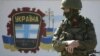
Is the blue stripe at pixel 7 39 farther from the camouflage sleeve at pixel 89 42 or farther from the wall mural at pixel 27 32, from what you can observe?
the camouflage sleeve at pixel 89 42

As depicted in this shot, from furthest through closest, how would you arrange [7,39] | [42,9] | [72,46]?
[7,39], [42,9], [72,46]

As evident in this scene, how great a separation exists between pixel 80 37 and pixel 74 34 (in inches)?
3.0

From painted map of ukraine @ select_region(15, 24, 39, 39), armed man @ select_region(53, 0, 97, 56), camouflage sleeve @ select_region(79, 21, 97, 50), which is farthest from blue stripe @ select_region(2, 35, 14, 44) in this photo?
camouflage sleeve @ select_region(79, 21, 97, 50)

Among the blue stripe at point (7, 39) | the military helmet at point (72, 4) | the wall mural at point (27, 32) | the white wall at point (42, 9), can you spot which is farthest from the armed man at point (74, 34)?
the blue stripe at point (7, 39)

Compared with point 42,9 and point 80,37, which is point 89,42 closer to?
point 80,37

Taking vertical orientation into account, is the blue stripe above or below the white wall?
below

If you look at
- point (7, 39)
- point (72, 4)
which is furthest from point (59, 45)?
point (7, 39)

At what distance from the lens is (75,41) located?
420 cm

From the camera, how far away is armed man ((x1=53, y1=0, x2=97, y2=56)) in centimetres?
427

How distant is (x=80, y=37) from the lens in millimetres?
4328

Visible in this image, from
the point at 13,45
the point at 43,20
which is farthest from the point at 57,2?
the point at 13,45

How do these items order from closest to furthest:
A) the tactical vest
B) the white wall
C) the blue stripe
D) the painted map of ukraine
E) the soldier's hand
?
1. the soldier's hand
2. the tactical vest
3. the white wall
4. the painted map of ukraine
5. the blue stripe

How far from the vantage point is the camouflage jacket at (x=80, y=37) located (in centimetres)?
427

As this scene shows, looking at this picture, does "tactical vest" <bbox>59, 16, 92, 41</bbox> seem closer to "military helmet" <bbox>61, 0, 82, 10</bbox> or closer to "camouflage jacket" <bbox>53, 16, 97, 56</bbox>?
"camouflage jacket" <bbox>53, 16, 97, 56</bbox>
